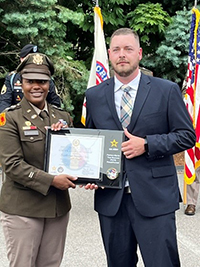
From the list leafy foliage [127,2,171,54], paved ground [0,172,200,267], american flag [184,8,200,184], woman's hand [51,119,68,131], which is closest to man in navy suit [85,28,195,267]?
woman's hand [51,119,68,131]

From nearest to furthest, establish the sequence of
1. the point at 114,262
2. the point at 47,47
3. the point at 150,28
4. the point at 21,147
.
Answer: the point at 21,147 < the point at 114,262 < the point at 47,47 < the point at 150,28

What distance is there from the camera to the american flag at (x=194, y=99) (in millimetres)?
6137

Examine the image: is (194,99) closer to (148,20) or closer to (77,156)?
(77,156)

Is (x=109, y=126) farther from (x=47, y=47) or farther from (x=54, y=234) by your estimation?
(x=47, y=47)

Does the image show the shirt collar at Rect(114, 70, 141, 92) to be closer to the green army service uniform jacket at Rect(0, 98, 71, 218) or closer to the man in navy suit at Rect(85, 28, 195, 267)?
the man in navy suit at Rect(85, 28, 195, 267)

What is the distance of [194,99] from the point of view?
6.36 meters

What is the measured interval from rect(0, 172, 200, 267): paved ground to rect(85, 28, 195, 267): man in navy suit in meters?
1.59

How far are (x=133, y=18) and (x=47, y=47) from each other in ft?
8.07

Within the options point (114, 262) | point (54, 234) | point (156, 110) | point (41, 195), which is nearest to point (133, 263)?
point (114, 262)

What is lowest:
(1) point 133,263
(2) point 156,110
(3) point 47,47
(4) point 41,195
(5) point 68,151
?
(1) point 133,263

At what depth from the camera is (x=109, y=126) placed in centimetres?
311

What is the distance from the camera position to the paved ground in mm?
4725

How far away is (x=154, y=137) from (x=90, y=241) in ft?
8.53

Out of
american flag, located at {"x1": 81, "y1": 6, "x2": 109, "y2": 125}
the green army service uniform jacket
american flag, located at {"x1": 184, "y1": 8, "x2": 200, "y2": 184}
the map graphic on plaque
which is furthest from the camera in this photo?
american flag, located at {"x1": 81, "y1": 6, "x2": 109, "y2": 125}
